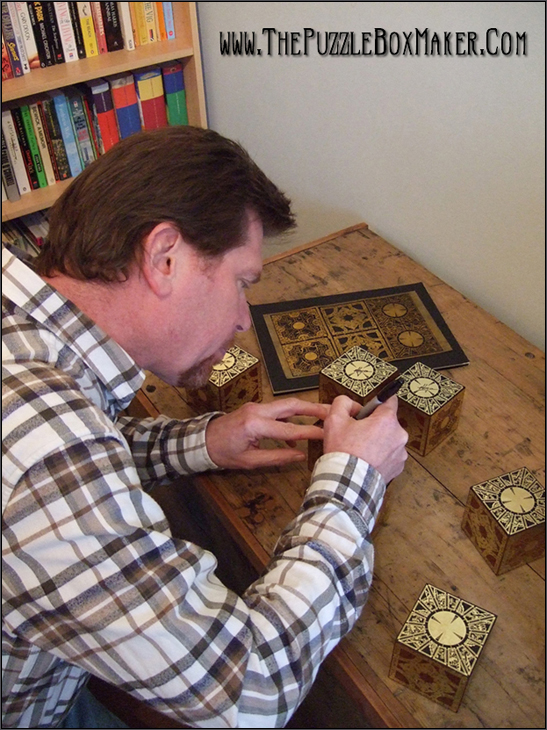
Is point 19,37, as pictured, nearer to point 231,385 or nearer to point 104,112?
point 104,112

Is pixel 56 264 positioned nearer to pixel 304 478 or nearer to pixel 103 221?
pixel 103 221

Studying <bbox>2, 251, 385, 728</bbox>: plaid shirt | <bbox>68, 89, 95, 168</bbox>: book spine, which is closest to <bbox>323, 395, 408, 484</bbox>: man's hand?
<bbox>2, 251, 385, 728</bbox>: plaid shirt

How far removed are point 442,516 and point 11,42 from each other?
1743 millimetres

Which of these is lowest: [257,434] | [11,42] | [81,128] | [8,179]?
[257,434]

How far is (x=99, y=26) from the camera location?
6.59 feet

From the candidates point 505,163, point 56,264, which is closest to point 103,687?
point 56,264

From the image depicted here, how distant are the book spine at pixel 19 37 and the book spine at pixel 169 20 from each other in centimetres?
46

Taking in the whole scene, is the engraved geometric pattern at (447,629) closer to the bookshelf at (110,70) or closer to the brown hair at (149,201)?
the brown hair at (149,201)

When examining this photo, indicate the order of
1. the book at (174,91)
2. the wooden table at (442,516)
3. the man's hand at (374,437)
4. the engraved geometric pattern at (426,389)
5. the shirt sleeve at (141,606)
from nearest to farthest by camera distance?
the shirt sleeve at (141,606) < the wooden table at (442,516) < the man's hand at (374,437) < the engraved geometric pattern at (426,389) < the book at (174,91)

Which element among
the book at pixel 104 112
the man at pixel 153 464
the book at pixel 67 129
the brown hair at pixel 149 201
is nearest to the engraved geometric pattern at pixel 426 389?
the man at pixel 153 464

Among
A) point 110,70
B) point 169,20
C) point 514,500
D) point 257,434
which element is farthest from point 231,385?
point 169,20

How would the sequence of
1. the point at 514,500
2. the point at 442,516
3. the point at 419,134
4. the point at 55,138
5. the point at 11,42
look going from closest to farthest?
the point at 514,500
the point at 442,516
the point at 419,134
the point at 11,42
the point at 55,138

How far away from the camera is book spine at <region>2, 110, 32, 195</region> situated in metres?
1.96

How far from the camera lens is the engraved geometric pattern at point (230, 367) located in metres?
1.23
